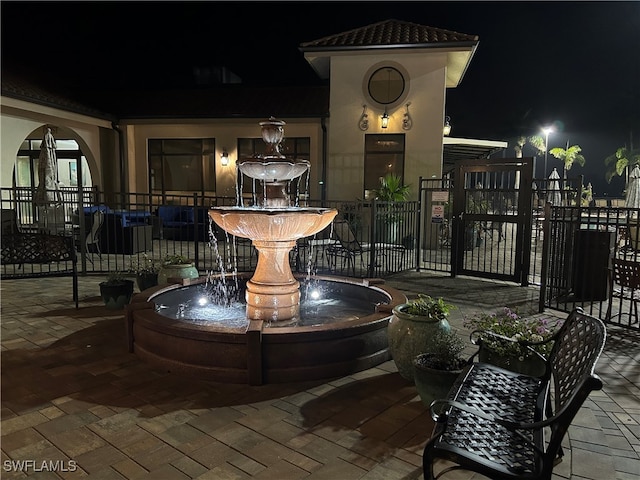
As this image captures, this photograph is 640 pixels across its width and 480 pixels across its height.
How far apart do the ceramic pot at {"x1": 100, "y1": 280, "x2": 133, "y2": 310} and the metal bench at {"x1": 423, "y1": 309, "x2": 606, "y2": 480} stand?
193 inches

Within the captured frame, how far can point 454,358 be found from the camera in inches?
135

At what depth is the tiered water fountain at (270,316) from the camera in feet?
13.0

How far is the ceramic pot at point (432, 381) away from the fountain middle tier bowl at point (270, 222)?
6.57ft

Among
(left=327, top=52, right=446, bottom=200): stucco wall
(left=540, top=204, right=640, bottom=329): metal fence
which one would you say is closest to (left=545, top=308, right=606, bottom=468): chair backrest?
(left=540, top=204, right=640, bottom=329): metal fence

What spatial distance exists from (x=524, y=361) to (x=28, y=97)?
509 inches

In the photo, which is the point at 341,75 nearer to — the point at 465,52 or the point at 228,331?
the point at 465,52

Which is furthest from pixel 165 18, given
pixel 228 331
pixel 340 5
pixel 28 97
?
pixel 228 331

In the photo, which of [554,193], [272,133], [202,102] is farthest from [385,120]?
[272,133]

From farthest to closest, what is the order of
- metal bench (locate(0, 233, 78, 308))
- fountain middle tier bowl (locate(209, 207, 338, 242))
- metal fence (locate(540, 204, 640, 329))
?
Answer: metal bench (locate(0, 233, 78, 308)), metal fence (locate(540, 204, 640, 329)), fountain middle tier bowl (locate(209, 207, 338, 242))

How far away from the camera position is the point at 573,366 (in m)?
2.42

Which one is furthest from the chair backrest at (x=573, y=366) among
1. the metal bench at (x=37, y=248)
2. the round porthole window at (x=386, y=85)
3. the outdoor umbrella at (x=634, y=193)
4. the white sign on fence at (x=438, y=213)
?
→ the outdoor umbrella at (x=634, y=193)

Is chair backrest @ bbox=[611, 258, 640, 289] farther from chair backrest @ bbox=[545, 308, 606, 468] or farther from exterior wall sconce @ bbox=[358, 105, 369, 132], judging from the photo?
exterior wall sconce @ bbox=[358, 105, 369, 132]

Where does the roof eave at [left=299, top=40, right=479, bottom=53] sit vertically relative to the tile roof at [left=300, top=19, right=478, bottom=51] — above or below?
below

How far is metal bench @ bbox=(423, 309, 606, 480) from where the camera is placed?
1.97m
